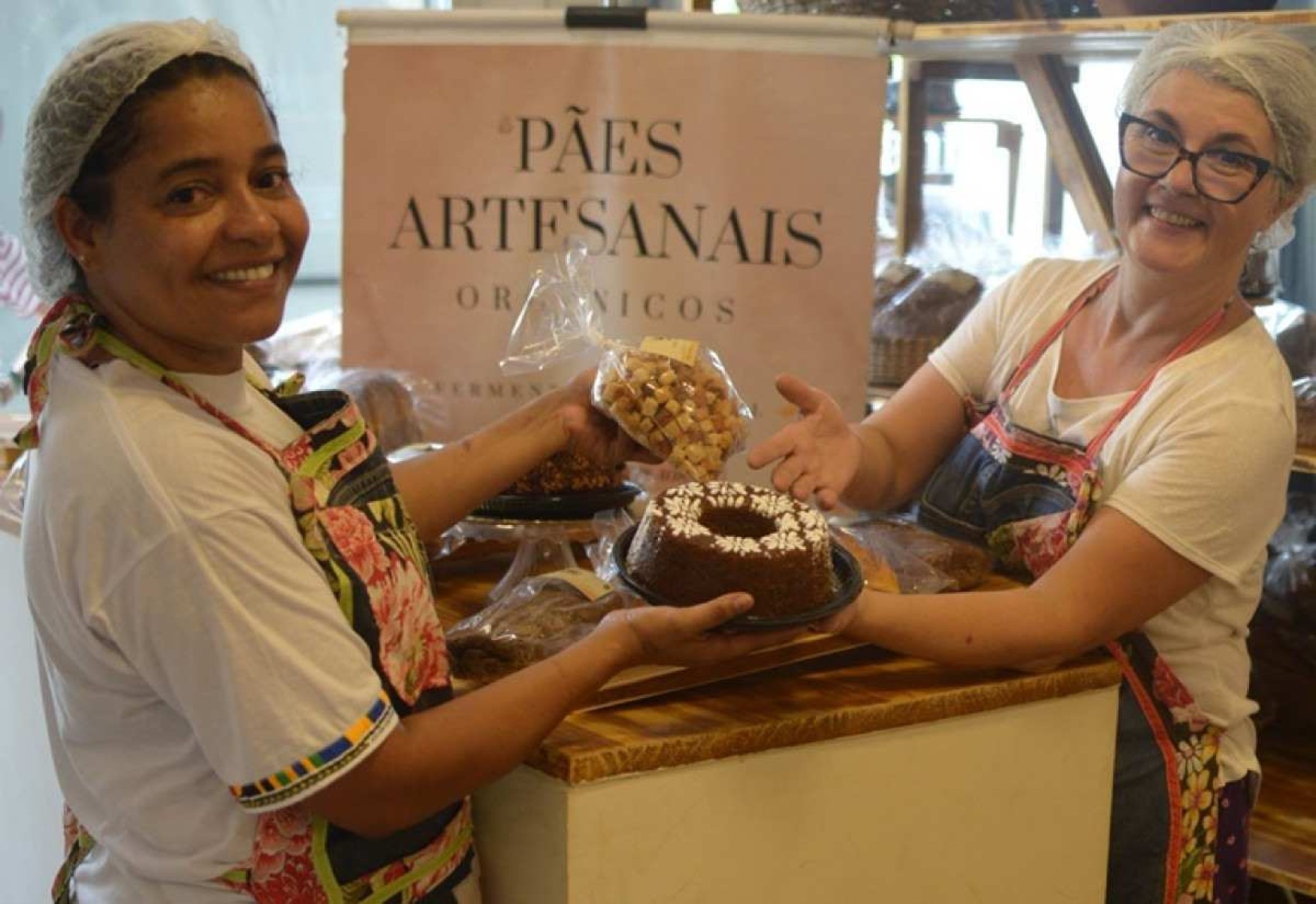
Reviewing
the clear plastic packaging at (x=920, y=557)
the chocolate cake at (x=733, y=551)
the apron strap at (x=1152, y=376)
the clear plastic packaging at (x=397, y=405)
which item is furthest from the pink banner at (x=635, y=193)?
the chocolate cake at (x=733, y=551)

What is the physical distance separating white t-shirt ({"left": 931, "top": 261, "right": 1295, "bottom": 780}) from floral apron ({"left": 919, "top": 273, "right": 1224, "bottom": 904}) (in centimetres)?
2

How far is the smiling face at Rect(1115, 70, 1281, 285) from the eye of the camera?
5.94 ft

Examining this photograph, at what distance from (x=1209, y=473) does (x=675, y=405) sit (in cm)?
60

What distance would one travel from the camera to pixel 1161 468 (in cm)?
171

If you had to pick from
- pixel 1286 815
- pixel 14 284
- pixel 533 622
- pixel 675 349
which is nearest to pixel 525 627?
pixel 533 622

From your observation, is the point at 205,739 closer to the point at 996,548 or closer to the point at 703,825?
the point at 703,825

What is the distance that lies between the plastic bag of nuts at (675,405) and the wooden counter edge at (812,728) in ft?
1.07

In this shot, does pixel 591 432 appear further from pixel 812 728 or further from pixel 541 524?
pixel 812 728

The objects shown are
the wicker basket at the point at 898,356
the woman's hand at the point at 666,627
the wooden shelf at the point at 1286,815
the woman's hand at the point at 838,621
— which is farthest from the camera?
the wicker basket at the point at 898,356

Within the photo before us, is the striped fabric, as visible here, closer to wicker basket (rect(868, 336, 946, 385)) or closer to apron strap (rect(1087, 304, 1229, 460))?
wicker basket (rect(868, 336, 946, 385))

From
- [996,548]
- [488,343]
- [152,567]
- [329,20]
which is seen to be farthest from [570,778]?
[329,20]

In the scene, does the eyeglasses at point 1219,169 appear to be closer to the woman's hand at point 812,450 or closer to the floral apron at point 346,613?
the woman's hand at point 812,450

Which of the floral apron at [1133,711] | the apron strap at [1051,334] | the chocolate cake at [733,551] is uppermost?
the apron strap at [1051,334]

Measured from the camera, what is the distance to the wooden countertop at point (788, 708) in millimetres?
1425
